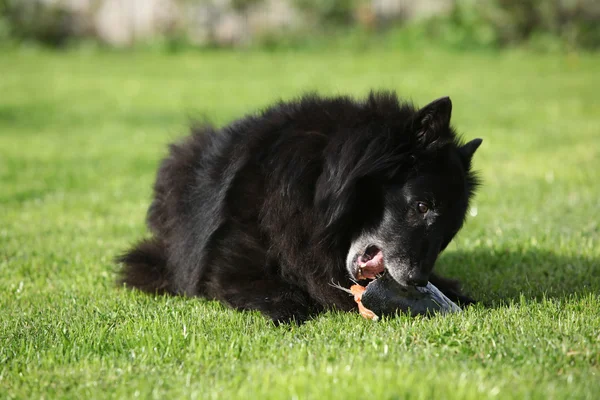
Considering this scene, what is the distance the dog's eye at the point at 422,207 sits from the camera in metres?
3.93

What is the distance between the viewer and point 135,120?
1378 centimetres

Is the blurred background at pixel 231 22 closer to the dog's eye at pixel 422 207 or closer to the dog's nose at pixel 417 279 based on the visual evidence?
the dog's eye at pixel 422 207

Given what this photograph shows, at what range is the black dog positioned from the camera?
3922 millimetres

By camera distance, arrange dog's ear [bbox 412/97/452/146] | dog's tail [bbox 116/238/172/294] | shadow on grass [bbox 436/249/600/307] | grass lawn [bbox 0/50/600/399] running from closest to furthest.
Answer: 1. grass lawn [bbox 0/50/600/399]
2. dog's ear [bbox 412/97/452/146]
3. shadow on grass [bbox 436/249/600/307]
4. dog's tail [bbox 116/238/172/294]

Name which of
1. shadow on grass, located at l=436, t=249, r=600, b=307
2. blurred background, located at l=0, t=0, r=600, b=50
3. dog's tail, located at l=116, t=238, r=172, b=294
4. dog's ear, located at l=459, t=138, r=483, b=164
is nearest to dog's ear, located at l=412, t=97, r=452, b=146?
dog's ear, located at l=459, t=138, r=483, b=164

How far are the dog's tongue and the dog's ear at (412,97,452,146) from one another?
0.68 meters

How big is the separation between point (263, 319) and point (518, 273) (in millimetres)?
2035

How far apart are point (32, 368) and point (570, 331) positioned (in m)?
2.56

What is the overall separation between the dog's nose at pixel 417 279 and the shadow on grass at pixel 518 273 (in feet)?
1.95

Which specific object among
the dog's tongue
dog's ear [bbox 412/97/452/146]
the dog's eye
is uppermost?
dog's ear [bbox 412/97/452/146]

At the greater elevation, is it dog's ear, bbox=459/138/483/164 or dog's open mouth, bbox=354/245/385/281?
dog's ear, bbox=459/138/483/164

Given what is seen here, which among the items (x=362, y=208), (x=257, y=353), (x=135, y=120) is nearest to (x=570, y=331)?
(x=362, y=208)

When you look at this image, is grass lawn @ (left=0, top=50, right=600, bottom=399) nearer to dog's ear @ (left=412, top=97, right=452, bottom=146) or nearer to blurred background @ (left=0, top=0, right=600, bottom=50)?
dog's ear @ (left=412, top=97, right=452, bottom=146)

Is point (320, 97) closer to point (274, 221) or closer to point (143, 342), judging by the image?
point (274, 221)
